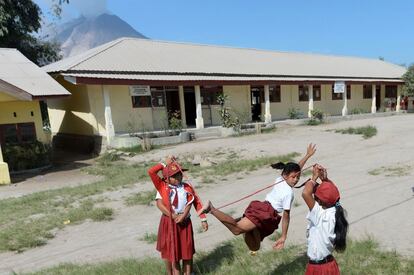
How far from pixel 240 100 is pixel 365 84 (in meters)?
11.8

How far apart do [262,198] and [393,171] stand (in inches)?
149

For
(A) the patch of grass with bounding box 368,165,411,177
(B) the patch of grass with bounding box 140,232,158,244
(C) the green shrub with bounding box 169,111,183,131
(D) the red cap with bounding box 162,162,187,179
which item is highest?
(D) the red cap with bounding box 162,162,187,179

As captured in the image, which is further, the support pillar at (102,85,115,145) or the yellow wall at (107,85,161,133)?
the yellow wall at (107,85,161,133)

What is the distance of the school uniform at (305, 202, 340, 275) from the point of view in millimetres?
3059

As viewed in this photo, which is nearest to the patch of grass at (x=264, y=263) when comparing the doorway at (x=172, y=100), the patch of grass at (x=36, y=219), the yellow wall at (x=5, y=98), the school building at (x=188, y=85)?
the patch of grass at (x=36, y=219)

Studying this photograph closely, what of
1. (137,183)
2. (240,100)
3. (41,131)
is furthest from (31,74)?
(240,100)

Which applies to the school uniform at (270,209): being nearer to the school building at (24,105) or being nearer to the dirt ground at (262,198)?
the dirt ground at (262,198)

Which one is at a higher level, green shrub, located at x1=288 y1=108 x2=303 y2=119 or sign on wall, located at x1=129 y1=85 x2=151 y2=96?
sign on wall, located at x1=129 y1=85 x2=151 y2=96

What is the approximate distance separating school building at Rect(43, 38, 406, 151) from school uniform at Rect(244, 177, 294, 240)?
14.3 metres

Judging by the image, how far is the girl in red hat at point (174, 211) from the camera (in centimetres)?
388

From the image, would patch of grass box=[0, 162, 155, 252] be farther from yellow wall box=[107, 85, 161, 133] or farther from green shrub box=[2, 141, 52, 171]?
yellow wall box=[107, 85, 161, 133]

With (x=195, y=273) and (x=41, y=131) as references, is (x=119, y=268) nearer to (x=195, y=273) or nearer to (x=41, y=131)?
(x=195, y=273)

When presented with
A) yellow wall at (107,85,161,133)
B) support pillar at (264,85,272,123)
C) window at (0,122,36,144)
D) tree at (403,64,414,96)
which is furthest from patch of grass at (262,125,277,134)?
tree at (403,64,414,96)

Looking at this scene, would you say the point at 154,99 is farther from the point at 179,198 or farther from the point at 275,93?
the point at 179,198
